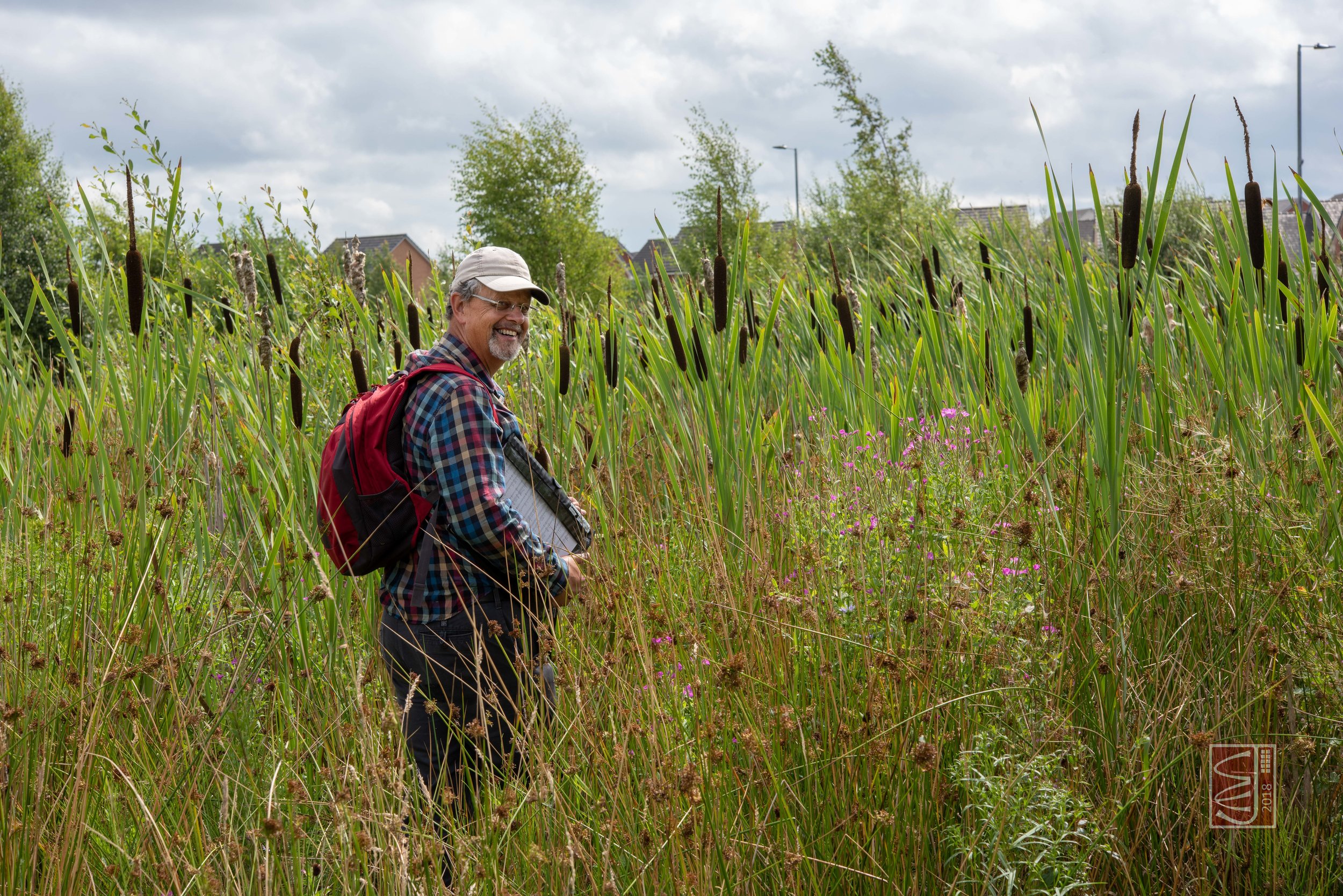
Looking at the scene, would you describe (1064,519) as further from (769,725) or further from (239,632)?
(239,632)

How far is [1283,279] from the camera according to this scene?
12.2 ft

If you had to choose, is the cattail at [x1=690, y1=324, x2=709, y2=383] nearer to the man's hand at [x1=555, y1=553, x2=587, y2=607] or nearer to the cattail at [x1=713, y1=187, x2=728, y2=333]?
the cattail at [x1=713, y1=187, x2=728, y2=333]

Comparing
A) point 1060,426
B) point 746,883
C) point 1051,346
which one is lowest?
point 746,883

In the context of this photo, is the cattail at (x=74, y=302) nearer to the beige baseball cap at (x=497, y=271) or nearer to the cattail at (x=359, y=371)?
the cattail at (x=359, y=371)

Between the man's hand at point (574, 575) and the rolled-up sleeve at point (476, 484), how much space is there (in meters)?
0.04

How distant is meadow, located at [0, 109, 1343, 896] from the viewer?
5.82 ft

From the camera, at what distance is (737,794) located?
1.93 m

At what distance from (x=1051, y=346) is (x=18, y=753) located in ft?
11.4

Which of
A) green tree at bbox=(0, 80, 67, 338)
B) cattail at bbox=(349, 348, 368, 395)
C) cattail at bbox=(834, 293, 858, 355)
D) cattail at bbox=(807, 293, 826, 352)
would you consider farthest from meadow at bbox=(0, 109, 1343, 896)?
green tree at bbox=(0, 80, 67, 338)

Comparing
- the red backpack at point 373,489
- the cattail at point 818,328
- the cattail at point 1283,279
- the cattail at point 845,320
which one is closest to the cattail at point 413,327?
the red backpack at point 373,489

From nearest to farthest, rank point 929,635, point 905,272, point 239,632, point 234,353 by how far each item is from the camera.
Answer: point 929,635, point 239,632, point 234,353, point 905,272

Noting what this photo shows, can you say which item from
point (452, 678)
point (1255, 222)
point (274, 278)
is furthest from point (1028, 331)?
point (274, 278)

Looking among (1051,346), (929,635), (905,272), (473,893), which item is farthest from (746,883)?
(905,272)

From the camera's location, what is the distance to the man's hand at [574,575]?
8.68ft
